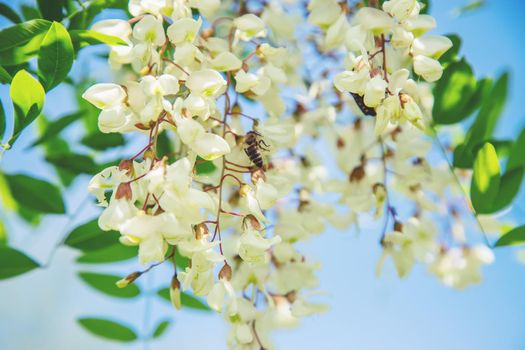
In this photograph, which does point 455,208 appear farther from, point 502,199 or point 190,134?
point 190,134

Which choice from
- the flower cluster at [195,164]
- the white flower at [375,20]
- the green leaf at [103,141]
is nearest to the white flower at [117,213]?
the flower cluster at [195,164]

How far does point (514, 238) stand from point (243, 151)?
1.24 feet

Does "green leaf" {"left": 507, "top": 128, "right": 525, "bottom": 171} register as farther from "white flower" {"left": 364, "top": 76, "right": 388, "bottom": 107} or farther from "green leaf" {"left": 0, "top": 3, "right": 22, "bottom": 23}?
"green leaf" {"left": 0, "top": 3, "right": 22, "bottom": 23}

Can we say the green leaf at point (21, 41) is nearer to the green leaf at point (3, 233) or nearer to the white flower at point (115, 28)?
the white flower at point (115, 28)

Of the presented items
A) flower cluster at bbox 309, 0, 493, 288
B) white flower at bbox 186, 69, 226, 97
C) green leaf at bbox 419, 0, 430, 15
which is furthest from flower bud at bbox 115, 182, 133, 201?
green leaf at bbox 419, 0, 430, 15

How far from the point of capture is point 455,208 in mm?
1299

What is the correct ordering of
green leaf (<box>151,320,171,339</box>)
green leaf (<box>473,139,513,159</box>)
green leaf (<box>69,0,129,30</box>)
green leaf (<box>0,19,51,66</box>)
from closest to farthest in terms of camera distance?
green leaf (<box>0,19,51,66</box>) < green leaf (<box>69,0,129,30</box>) < green leaf (<box>473,139,513,159</box>) < green leaf (<box>151,320,171,339</box>)

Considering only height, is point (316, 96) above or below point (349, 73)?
below

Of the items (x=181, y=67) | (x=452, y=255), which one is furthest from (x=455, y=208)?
(x=181, y=67)

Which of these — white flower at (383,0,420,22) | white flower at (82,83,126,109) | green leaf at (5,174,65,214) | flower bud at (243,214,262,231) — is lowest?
green leaf at (5,174,65,214)

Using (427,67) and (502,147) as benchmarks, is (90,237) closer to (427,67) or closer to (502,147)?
(427,67)

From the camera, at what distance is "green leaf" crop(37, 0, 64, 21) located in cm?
75

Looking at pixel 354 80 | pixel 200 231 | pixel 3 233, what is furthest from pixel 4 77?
pixel 3 233

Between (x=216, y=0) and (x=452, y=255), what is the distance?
844 mm
